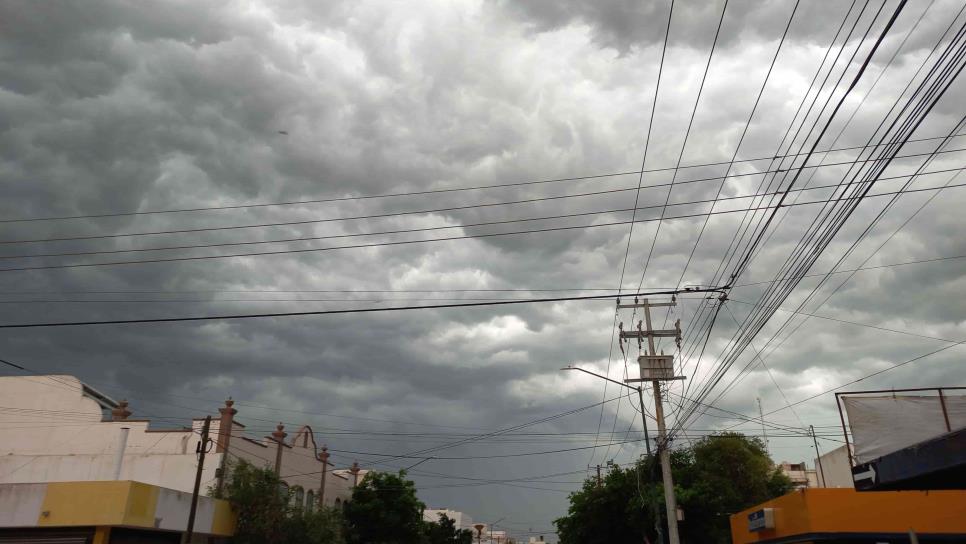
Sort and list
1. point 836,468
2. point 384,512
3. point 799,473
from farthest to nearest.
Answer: point 799,473, point 836,468, point 384,512

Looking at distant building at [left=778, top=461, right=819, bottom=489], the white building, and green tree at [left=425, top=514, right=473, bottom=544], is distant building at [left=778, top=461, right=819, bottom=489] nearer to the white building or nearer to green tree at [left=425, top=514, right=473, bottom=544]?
green tree at [left=425, top=514, right=473, bottom=544]

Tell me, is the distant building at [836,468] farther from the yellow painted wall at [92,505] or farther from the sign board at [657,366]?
the yellow painted wall at [92,505]

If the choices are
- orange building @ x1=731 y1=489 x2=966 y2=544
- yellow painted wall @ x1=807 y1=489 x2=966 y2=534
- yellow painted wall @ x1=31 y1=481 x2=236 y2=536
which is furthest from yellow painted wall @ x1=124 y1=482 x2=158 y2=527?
yellow painted wall @ x1=807 y1=489 x2=966 y2=534

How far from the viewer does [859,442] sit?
16.1 m

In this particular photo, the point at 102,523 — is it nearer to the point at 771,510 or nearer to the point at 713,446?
the point at 771,510

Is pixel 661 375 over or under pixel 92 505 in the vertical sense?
over

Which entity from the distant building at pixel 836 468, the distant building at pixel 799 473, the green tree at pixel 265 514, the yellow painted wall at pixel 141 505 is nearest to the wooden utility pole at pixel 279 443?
the green tree at pixel 265 514

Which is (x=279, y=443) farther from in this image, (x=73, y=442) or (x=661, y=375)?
(x=661, y=375)

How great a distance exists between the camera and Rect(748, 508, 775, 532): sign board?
26.4m

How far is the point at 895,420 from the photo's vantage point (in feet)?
52.4

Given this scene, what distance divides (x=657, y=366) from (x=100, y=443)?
107ft

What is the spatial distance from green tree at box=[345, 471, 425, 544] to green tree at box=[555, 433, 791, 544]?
11.8m

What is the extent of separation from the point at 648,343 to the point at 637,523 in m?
19.6

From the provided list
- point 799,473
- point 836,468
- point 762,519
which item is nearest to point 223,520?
point 762,519
